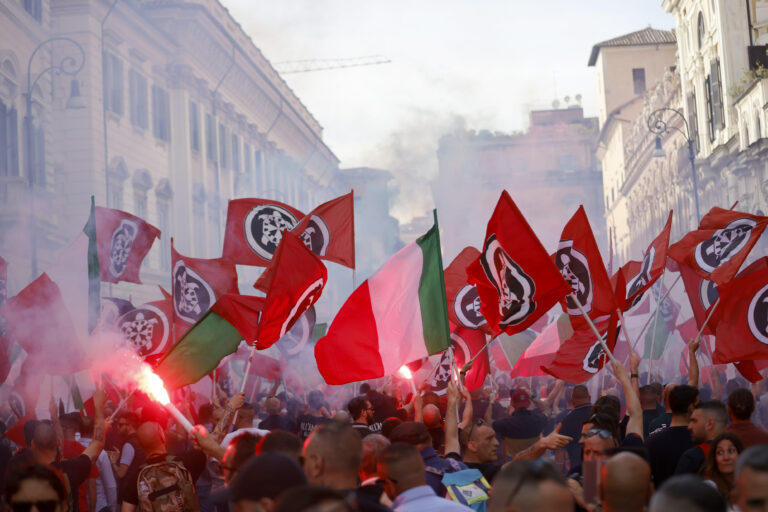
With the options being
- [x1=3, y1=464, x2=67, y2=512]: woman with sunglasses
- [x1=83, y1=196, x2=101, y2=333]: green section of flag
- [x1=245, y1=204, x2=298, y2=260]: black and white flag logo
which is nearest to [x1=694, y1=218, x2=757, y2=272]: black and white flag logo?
[x1=245, y1=204, x2=298, y2=260]: black and white flag logo

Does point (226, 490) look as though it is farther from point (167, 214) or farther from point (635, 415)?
point (167, 214)

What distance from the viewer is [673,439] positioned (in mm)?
6836

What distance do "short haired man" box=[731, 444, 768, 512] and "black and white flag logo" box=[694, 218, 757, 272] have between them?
22.4 ft

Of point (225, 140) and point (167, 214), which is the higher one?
point (225, 140)

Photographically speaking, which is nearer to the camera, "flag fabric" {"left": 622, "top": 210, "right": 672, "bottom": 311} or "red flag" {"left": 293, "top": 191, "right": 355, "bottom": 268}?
"flag fabric" {"left": 622, "top": 210, "right": 672, "bottom": 311}

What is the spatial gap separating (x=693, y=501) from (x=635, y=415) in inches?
122

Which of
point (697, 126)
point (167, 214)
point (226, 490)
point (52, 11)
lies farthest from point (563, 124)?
point (226, 490)

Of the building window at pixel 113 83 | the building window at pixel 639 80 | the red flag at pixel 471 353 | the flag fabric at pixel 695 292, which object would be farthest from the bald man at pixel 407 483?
the building window at pixel 639 80

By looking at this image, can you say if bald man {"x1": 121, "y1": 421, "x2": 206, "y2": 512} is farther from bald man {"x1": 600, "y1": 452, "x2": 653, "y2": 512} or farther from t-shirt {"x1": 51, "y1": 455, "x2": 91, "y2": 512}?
bald man {"x1": 600, "y1": 452, "x2": 653, "y2": 512}

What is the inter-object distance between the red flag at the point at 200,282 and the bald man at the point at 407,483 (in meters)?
6.67

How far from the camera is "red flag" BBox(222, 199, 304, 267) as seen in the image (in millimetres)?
11391

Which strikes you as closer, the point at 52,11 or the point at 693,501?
the point at 693,501

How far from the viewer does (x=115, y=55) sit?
30.3 meters

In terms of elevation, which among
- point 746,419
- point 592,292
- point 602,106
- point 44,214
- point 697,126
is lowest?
point 746,419
